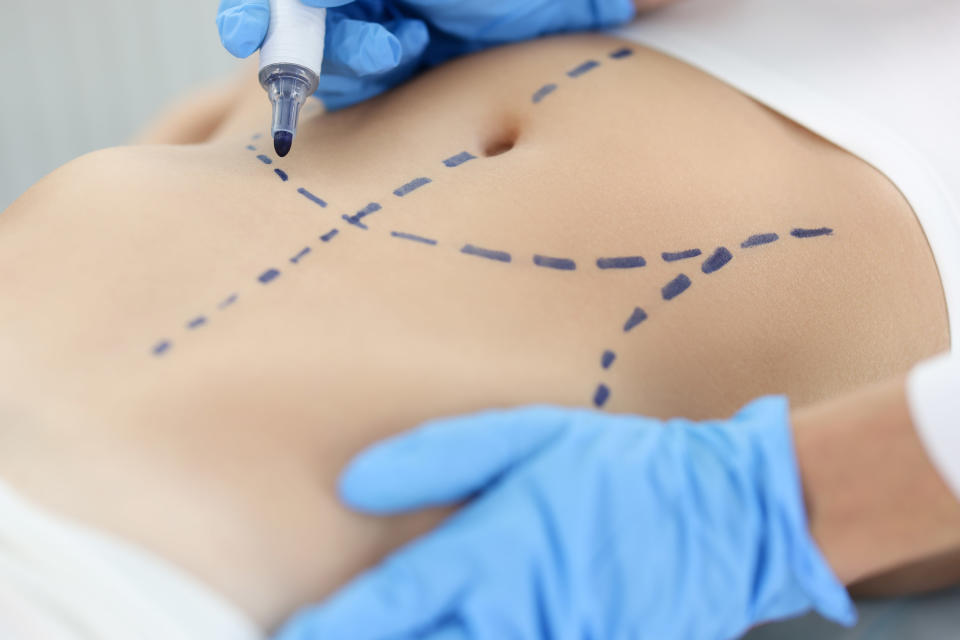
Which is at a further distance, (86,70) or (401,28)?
(86,70)

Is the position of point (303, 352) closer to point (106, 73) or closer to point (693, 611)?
point (693, 611)

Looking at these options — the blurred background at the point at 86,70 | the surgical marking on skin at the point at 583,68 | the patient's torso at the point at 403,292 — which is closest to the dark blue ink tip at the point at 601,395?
the patient's torso at the point at 403,292

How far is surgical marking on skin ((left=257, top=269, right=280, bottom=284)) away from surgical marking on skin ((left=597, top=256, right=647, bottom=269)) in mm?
304

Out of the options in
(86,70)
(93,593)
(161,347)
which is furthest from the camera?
(86,70)

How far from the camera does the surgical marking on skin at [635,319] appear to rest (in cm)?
78

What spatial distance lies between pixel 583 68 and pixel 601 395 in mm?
492

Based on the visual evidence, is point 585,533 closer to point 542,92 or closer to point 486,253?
point 486,253

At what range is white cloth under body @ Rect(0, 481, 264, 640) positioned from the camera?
21.3 inches

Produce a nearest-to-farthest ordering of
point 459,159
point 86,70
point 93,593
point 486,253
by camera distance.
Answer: point 93,593
point 486,253
point 459,159
point 86,70

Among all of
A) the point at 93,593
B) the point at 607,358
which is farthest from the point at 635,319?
the point at 93,593

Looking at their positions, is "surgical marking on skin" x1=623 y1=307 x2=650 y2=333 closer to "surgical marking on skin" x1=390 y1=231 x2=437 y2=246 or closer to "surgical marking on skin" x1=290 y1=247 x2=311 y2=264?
"surgical marking on skin" x1=390 y1=231 x2=437 y2=246

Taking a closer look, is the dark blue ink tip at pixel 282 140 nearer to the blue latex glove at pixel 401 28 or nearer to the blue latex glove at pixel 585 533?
the blue latex glove at pixel 401 28

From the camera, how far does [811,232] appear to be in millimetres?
892

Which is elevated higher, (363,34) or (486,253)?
(363,34)
